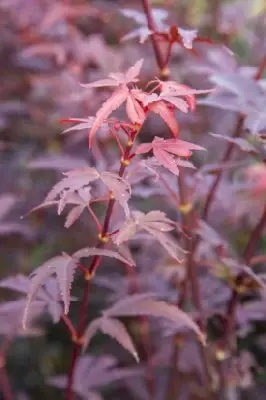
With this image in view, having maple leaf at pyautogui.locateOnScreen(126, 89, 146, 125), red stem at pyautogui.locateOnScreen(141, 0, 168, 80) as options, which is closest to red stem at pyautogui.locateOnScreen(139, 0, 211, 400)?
red stem at pyautogui.locateOnScreen(141, 0, 168, 80)

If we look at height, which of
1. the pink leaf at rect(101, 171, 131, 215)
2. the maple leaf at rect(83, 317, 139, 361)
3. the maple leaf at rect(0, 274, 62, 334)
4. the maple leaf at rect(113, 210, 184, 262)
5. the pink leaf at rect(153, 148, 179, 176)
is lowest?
the maple leaf at rect(0, 274, 62, 334)

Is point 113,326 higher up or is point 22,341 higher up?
point 113,326

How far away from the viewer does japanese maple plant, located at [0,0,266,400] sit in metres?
0.71

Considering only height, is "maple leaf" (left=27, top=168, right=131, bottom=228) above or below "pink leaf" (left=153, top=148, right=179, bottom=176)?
below

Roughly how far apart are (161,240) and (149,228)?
0.03 meters

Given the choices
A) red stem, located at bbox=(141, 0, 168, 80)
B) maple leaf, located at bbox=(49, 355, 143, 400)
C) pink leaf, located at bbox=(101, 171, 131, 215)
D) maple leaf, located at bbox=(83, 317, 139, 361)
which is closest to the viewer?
pink leaf, located at bbox=(101, 171, 131, 215)

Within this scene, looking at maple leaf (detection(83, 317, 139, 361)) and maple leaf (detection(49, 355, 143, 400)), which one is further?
maple leaf (detection(49, 355, 143, 400))

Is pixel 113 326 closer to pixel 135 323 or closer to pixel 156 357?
pixel 156 357

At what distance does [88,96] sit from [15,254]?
Result: 0.59 meters

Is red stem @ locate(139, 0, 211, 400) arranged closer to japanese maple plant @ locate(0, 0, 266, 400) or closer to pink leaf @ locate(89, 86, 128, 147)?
japanese maple plant @ locate(0, 0, 266, 400)

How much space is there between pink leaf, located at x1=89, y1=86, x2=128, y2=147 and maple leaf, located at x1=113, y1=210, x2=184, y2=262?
13 cm

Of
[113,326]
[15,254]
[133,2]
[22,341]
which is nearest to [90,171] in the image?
[113,326]

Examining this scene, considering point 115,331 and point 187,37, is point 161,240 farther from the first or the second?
point 187,37

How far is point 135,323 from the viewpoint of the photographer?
1.75 metres
